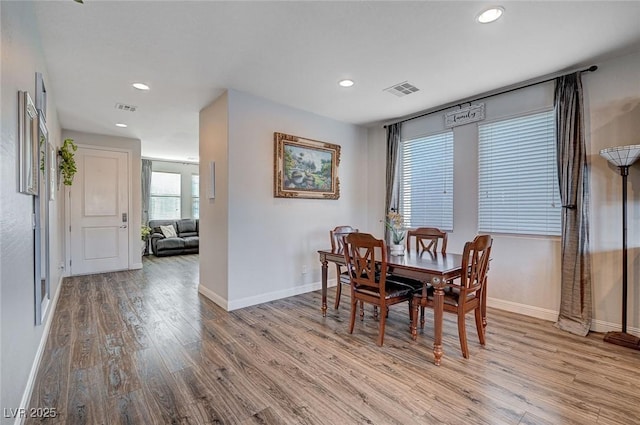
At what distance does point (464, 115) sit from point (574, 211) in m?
1.67

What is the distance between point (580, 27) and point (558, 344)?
264 cm

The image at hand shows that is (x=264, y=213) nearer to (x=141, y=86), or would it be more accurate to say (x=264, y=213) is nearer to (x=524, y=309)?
(x=141, y=86)

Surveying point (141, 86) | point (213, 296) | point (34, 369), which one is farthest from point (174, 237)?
point (34, 369)

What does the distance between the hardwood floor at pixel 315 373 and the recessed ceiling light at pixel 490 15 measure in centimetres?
261

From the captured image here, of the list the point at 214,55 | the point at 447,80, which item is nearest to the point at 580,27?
the point at 447,80

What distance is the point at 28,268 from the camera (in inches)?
77.4

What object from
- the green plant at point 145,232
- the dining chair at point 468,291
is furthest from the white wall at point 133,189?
the dining chair at point 468,291

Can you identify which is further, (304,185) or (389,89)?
(304,185)

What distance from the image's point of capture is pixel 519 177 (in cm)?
344

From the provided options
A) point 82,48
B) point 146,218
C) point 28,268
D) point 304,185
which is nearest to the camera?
point 28,268

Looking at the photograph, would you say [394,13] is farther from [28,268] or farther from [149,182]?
[149,182]

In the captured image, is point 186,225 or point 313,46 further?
point 186,225

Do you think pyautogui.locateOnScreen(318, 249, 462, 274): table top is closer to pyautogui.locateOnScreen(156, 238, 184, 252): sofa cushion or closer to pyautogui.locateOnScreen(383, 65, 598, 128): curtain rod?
pyautogui.locateOnScreen(383, 65, 598, 128): curtain rod

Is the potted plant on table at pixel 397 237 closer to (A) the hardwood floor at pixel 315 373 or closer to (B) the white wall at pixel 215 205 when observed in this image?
(A) the hardwood floor at pixel 315 373
